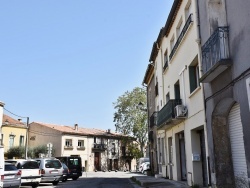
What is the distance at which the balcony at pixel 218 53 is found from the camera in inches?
348

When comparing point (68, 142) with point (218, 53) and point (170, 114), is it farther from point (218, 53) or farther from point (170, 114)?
point (218, 53)

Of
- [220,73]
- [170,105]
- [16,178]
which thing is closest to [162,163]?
[170,105]

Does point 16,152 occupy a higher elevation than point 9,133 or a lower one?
lower

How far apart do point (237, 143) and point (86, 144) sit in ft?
172

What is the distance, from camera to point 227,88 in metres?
9.23

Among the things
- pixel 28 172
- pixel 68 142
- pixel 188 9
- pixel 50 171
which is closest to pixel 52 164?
pixel 50 171

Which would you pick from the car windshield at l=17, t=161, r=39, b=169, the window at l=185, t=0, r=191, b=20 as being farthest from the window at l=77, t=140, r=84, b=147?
the window at l=185, t=0, r=191, b=20

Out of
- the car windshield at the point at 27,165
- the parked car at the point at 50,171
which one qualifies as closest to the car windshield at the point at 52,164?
the parked car at the point at 50,171

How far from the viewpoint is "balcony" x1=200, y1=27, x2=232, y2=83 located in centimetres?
883

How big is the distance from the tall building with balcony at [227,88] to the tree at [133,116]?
1830 inches

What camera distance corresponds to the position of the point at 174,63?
17.2 metres

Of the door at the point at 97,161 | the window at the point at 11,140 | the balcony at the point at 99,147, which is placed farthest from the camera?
the door at the point at 97,161

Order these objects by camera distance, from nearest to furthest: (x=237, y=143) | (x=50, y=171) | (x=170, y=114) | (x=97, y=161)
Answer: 1. (x=237, y=143)
2. (x=170, y=114)
3. (x=50, y=171)
4. (x=97, y=161)

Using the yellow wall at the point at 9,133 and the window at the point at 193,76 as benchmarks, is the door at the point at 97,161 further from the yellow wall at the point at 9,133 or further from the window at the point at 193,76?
the window at the point at 193,76
